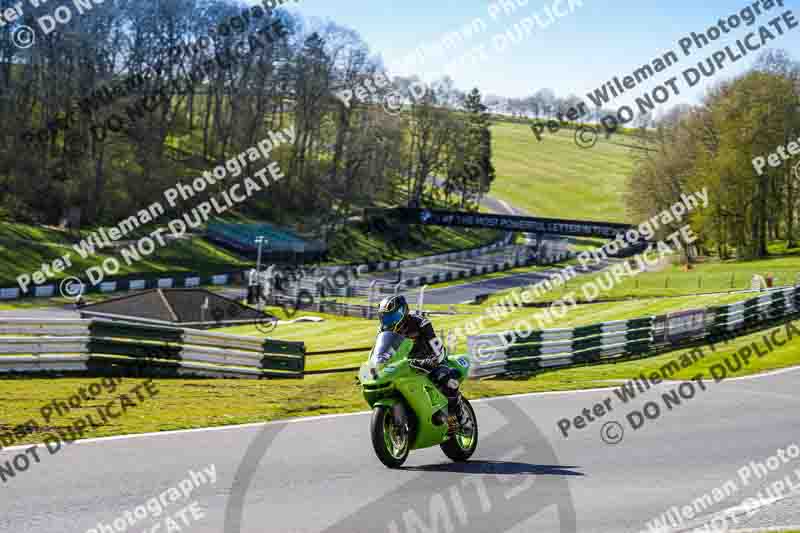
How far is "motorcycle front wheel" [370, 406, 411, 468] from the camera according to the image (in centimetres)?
965

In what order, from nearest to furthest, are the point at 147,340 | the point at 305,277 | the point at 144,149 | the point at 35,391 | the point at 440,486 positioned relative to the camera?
1. the point at 440,486
2. the point at 35,391
3. the point at 147,340
4. the point at 305,277
5. the point at 144,149

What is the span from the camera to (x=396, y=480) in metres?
9.55

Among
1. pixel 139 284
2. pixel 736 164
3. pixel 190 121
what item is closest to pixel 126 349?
pixel 139 284

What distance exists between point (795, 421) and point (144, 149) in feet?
212

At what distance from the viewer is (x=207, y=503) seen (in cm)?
833

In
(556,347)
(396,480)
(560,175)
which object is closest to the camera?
(396,480)

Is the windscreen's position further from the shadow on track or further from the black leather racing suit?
the shadow on track

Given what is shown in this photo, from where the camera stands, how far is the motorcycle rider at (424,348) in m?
10.1

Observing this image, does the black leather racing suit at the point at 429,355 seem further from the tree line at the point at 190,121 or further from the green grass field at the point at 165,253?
the tree line at the point at 190,121

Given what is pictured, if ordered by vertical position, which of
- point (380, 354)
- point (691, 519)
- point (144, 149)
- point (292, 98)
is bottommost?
point (691, 519)

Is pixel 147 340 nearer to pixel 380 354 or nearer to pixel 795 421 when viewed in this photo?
pixel 380 354

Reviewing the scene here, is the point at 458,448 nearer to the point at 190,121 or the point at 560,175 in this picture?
the point at 190,121

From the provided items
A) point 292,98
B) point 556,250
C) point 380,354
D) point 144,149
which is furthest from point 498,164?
point 380,354

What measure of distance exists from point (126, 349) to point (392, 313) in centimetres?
832
